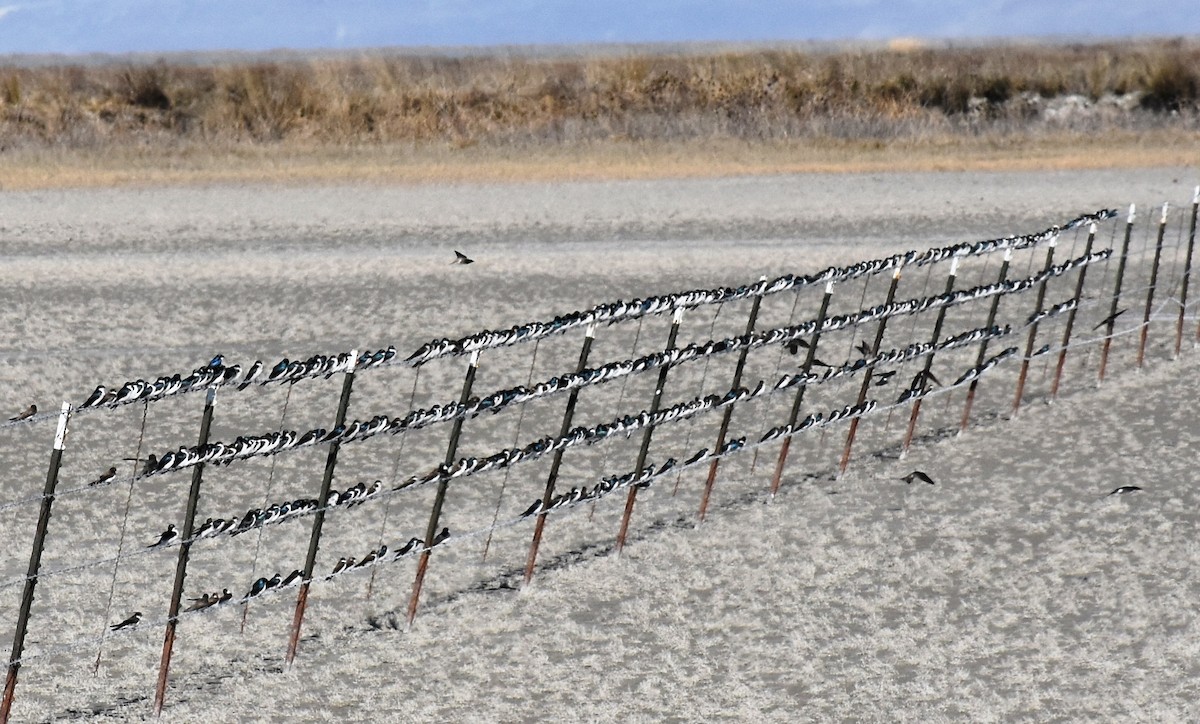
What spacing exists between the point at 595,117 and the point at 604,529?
1585 centimetres

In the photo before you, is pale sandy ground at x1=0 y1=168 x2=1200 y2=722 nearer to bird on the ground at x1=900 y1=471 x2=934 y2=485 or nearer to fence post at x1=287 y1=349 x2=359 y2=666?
bird on the ground at x1=900 y1=471 x2=934 y2=485

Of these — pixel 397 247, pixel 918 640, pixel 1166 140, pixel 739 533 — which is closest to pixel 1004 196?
pixel 1166 140

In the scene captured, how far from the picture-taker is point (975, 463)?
39.3 ft

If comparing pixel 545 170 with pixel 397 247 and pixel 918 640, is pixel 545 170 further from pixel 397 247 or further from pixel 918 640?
pixel 918 640

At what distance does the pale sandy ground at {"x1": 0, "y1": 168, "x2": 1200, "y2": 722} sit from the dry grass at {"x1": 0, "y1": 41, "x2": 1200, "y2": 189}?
4.46 metres

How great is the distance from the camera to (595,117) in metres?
26.0

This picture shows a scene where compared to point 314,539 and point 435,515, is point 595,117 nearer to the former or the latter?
point 435,515

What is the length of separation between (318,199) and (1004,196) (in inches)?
318

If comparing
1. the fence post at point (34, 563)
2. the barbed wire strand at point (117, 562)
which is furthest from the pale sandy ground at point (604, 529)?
the fence post at point (34, 563)

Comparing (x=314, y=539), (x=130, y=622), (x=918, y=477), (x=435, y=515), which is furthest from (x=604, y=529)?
(x=130, y=622)

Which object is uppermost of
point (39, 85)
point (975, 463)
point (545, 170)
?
point (975, 463)

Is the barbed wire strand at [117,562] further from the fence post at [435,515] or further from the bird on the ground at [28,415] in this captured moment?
the fence post at [435,515]

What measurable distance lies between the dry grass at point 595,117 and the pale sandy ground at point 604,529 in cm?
446

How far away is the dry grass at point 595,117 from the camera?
75.5 feet
